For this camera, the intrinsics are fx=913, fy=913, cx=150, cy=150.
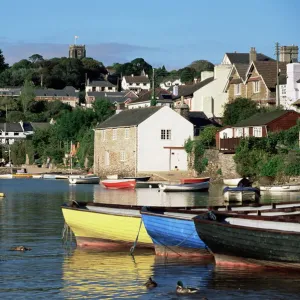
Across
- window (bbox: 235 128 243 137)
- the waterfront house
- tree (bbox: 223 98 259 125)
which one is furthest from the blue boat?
tree (bbox: 223 98 259 125)

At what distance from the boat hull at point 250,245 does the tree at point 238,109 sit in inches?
2311

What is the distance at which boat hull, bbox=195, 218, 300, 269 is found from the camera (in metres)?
22.2

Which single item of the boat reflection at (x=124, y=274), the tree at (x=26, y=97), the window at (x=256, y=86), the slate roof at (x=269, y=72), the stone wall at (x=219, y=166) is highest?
the tree at (x=26, y=97)

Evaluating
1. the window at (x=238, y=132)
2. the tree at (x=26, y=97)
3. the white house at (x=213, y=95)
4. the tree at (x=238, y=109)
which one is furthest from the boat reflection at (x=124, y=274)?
the tree at (x=26, y=97)

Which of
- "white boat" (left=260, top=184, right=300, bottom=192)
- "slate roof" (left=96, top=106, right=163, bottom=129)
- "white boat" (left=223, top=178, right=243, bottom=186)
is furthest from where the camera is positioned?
"slate roof" (left=96, top=106, right=163, bottom=129)

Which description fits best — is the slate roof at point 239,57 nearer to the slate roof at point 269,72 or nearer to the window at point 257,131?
the slate roof at point 269,72

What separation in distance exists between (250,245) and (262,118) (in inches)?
2057

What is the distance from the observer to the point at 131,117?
83.7 metres

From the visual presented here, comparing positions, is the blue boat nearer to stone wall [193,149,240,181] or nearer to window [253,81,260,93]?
stone wall [193,149,240,181]

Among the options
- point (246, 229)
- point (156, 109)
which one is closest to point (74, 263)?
point (246, 229)

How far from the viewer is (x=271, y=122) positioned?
2803 inches

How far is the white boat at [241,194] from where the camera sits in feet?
156

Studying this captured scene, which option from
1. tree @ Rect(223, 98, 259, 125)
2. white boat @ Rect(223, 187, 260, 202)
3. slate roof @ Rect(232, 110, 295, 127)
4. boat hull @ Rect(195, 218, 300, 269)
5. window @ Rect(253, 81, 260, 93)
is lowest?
boat hull @ Rect(195, 218, 300, 269)

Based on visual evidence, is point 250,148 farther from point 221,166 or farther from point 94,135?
point 94,135
